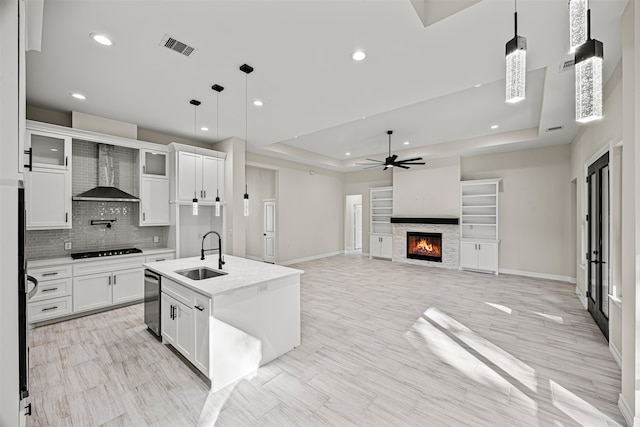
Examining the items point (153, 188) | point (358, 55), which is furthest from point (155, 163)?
point (358, 55)

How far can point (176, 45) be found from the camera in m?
2.52

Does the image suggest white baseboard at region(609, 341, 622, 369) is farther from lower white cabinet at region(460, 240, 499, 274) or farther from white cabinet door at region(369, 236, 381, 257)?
white cabinet door at region(369, 236, 381, 257)

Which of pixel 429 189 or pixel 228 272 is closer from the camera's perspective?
pixel 228 272

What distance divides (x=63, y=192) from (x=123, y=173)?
3.17 feet

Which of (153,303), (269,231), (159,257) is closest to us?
(153,303)

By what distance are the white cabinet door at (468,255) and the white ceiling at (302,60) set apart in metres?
3.11

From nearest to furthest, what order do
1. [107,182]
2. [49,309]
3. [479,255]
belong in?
1. [49,309]
2. [107,182]
3. [479,255]

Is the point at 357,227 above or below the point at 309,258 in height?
above

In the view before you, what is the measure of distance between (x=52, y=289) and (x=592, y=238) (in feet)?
25.1

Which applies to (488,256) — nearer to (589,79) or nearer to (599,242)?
(599,242)

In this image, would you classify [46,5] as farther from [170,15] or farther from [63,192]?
[63,192]

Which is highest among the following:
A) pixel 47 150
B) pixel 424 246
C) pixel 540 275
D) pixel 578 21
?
pixel 47 150

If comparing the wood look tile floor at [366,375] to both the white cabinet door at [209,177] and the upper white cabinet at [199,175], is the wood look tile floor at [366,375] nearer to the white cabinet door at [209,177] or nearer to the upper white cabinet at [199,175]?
the upper white cabinet at [199,175]

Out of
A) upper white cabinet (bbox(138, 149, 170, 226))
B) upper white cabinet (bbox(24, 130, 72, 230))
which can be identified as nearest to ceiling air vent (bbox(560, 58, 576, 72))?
upper white cabinet (bbox(138, 149, 170, 226))
